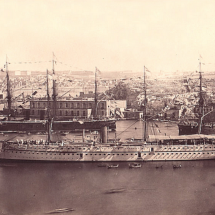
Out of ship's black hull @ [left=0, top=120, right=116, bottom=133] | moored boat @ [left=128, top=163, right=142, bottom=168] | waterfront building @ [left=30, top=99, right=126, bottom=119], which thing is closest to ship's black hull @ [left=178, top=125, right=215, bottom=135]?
waterfront building @ [left=30, top=99, right=126, bottom=119]

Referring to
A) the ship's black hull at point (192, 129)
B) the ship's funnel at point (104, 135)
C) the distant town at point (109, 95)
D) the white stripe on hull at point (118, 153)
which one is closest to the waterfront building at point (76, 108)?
the distant town at point (109, 95)

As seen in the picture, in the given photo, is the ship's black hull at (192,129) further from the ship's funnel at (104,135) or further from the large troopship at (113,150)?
the ship's funnel at (104,135)

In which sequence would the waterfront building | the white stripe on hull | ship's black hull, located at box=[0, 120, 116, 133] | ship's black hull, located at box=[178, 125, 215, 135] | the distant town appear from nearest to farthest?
the white stripe on hull < the distant town < ship's black hull, located at box=[178, 125, 215, 135] < the waterfront building < ship's black hull, located at box=[0, 120, 116, 133]

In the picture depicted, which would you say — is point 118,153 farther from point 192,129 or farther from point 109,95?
point 192,129

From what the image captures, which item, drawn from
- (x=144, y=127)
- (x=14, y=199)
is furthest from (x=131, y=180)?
(x=144, y=127)

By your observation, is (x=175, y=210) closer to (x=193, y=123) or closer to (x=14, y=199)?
(x=14, y=199)

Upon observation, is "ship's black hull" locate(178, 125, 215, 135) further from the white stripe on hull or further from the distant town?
the white stripe on hull
